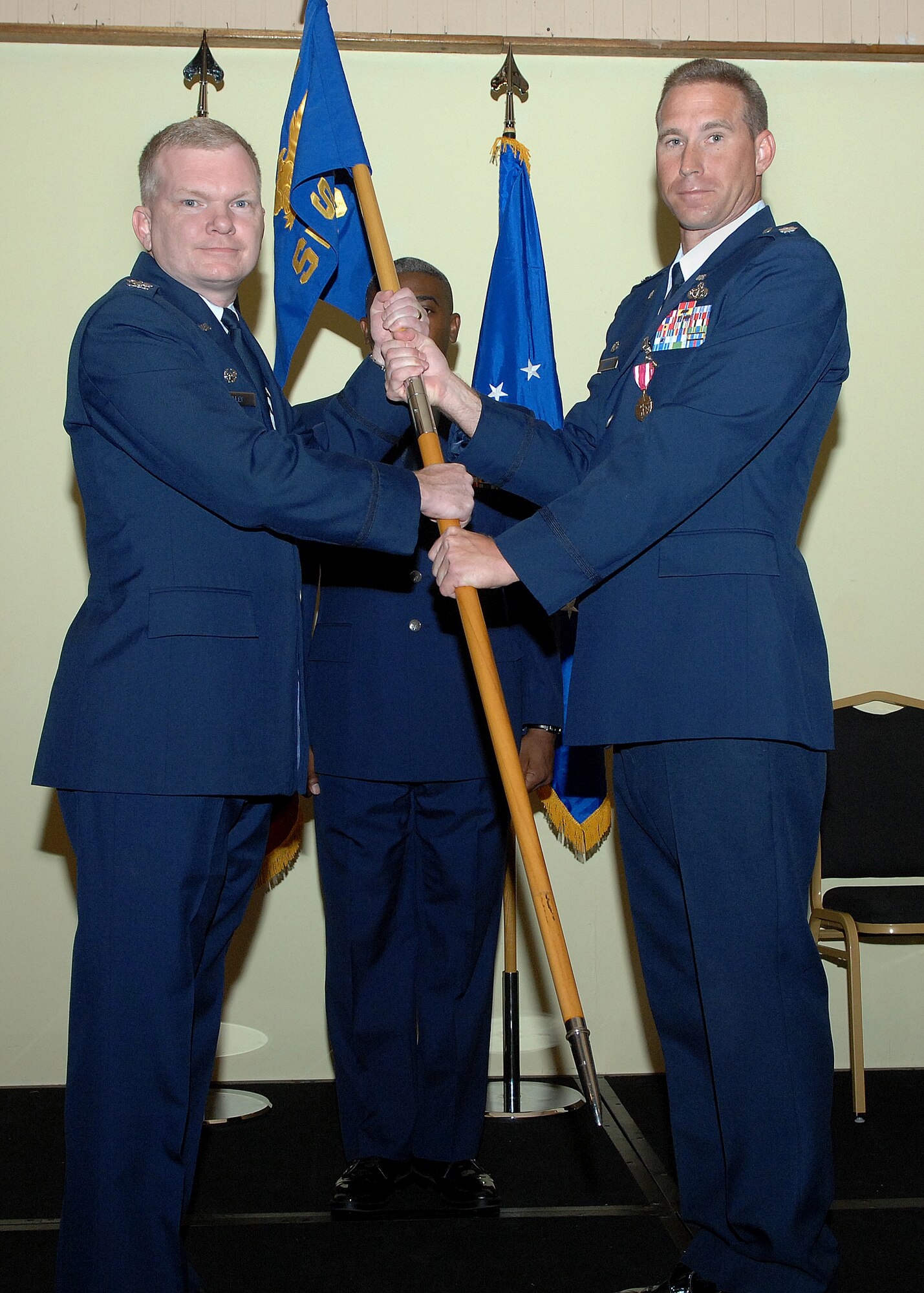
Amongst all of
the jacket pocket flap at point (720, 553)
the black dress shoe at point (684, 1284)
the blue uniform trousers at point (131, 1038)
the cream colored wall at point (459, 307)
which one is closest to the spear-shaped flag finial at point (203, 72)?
the cream colored wall at point (459, 307)

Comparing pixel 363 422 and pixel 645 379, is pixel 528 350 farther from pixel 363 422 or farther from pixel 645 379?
pixel 645 379

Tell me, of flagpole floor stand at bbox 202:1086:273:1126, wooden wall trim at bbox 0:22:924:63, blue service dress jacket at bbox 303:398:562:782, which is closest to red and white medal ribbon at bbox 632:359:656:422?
blue service dress jacket at bbox 303:398:562:782

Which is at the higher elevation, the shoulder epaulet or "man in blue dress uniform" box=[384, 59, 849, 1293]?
the shoulder epaulet

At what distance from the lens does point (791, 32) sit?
3463mm

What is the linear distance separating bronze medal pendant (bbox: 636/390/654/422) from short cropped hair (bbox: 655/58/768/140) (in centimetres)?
51

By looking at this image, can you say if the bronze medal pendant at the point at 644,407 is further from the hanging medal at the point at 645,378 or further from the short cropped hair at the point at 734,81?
the short cropped hair at the point at 734,81

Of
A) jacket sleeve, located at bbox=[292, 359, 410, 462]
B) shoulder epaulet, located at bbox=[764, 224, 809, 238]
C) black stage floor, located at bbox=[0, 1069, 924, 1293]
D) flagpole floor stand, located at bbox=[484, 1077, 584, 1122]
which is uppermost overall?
shoulder epaulet, located at bbox=[764, 224, 809, 238]

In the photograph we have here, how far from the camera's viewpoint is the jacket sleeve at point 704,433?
183 centimetres

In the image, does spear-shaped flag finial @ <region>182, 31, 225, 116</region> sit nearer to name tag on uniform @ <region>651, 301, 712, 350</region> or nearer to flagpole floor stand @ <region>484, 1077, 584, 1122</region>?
name tag on uniform @ <region>651, 301, 712, 350</region>

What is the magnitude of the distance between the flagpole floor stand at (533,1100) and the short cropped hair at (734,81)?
228 centimetres

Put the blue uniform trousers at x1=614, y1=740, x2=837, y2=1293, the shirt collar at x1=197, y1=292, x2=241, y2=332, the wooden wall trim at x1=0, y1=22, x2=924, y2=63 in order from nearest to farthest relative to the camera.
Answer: the blue uniform trousers at x1=614, y1=740, x2=837, y2=1293, the shirt collar at x1=197, y1=292, x2=241, y2=332, the wooden wall trim at x1=0, y1=22, x2=924, y2=63

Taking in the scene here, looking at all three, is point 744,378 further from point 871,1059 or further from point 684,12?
point 871,1059

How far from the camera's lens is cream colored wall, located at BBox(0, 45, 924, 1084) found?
11.0ft

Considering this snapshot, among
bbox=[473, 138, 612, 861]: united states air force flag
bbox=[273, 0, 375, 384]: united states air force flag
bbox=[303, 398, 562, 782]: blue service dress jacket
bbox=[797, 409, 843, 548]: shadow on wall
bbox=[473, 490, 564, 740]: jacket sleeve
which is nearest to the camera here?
bbox=[273, 0, 375, 384]: united states air force flag
